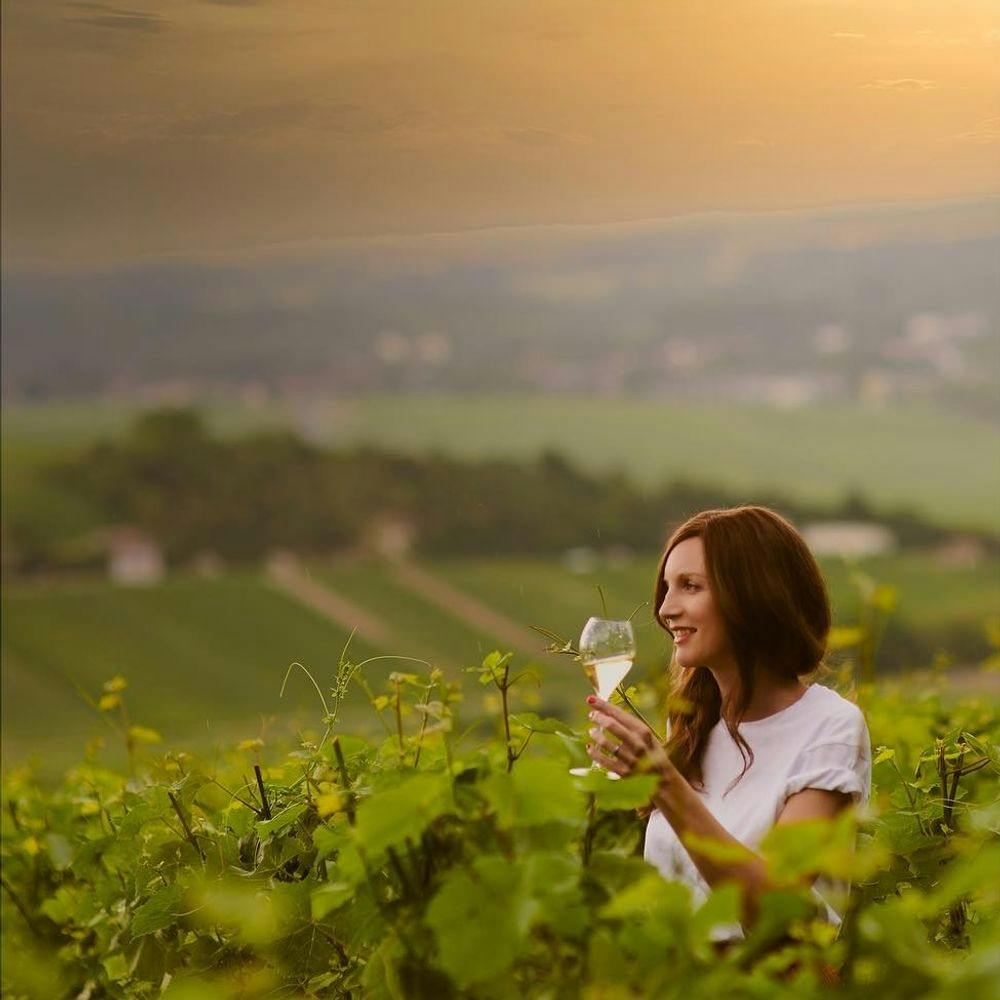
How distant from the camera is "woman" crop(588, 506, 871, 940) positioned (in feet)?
6.37

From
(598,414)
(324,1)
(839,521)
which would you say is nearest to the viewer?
(324,1)

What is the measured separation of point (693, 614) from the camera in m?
2.06

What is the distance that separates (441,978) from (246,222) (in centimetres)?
569

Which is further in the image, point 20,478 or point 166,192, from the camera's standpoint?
point 20,478

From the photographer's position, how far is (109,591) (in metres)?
14.5

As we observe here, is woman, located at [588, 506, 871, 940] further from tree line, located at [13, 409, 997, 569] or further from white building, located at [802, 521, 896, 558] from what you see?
tree line, located at [13, 409, 997, 569]

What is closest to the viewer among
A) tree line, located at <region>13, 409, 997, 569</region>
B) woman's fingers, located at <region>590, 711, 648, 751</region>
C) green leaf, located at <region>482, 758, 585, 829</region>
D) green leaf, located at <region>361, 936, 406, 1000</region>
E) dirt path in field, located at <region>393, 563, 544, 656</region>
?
green leaf, located at <region>482, 758, 585, 829</region>

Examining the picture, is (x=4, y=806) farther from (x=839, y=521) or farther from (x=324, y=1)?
(x=839, y=521)

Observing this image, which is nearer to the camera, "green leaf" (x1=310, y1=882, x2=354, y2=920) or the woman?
"green leaf" (x1=310, y1=882, x2=354, y2=920)

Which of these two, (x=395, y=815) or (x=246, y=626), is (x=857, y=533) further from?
(x=395, y=815)

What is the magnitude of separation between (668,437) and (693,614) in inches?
515

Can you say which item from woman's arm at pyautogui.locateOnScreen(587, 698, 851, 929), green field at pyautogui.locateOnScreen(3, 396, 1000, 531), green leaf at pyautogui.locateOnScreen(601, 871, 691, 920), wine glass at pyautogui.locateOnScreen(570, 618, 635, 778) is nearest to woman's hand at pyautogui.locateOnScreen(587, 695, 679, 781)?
woman's arm at pyautogui.locateOnScreen(587, 698, 851, 929)

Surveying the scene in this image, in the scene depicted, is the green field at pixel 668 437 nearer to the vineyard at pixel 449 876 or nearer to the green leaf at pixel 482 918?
the vineyard at pixel 449 876

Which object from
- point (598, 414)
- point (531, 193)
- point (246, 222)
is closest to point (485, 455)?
point (598, 414)
